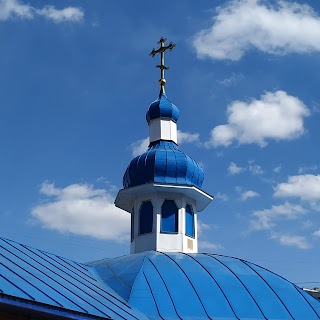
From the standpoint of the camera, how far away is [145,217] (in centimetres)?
1891

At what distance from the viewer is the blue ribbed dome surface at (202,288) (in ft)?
45.1

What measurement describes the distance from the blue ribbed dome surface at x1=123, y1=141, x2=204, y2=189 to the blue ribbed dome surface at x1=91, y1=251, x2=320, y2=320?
290 cm

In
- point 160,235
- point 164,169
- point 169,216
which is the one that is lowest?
point 160,235

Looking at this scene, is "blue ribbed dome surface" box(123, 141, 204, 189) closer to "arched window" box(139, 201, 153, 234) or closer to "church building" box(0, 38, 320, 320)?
"church building" box(0, 38, 320, 320)

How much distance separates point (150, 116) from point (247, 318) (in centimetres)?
856

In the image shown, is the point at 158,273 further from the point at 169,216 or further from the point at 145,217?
the point at 145,217

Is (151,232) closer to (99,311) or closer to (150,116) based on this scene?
(150,116)

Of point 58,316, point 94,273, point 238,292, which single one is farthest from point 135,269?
point 58,316

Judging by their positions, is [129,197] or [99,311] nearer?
[99,311]

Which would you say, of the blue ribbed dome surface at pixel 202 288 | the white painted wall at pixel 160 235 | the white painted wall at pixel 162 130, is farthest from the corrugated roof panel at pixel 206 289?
the white painted wall at pixel 162 130

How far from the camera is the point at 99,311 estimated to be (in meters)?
11.1

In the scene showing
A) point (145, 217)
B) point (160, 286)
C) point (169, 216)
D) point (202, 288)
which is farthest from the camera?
point (145, 217)

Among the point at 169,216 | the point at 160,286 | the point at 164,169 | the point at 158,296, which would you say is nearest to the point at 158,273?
the point at 160,286

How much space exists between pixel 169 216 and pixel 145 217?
772mm
